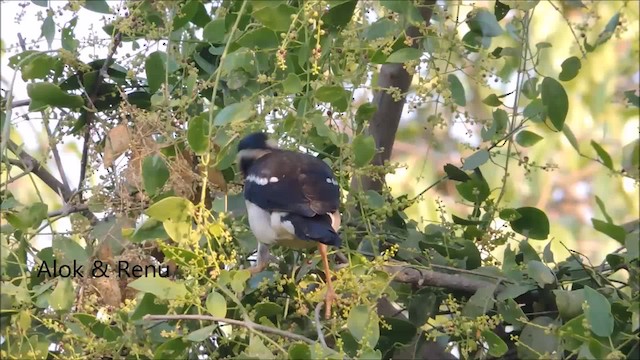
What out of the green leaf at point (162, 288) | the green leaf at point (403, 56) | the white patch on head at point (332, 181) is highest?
the green leaf at point (403, 56)

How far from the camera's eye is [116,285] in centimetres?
165

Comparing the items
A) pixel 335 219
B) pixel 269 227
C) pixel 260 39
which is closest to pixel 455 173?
pixel 335 219

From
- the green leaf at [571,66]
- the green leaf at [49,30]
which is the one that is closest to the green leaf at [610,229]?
the green leaf at [571,66]

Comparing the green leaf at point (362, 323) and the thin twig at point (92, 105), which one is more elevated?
the thin twig at point (92, 105)

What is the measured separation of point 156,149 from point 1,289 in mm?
361

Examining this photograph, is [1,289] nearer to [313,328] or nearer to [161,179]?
[161,179]

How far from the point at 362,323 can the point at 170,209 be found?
30cm

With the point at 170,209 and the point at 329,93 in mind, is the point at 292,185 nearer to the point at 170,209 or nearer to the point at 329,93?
the point at 329,93

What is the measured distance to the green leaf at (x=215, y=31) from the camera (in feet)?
5.78

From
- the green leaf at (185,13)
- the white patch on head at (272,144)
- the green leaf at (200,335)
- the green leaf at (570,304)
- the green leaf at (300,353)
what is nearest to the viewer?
the green leaf at (300,353)

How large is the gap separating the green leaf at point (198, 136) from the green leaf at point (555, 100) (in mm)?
684

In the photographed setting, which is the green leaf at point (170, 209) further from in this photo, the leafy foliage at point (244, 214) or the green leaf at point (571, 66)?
the green leaf at point (571, 66)

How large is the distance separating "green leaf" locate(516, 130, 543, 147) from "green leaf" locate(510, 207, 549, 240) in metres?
0.13

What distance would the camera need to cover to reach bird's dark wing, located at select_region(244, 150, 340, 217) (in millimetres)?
1714
